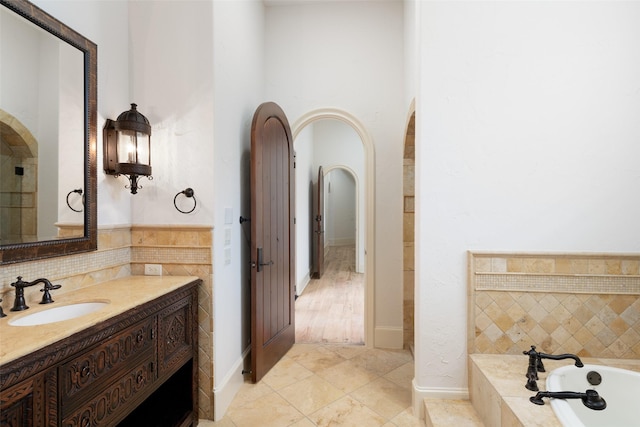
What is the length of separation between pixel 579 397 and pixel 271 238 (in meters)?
2.09

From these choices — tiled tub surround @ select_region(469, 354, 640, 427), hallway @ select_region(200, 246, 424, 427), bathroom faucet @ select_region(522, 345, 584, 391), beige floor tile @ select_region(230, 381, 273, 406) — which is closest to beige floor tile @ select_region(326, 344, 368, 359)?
hallway @ select_region(200, 246, 424, 427)

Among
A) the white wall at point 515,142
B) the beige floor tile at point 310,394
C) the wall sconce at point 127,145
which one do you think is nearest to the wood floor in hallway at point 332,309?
the beige floor tile at point 310,394

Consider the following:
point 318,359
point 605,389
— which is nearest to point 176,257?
point 318,359

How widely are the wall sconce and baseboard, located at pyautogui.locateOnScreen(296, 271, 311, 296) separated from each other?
345 centimetres

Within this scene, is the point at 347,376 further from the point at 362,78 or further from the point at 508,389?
the point at 362,78

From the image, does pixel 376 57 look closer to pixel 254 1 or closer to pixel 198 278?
pixel 254 1

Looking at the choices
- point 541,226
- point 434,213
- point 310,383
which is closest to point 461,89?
point 434,213

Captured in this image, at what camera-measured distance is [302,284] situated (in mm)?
5340

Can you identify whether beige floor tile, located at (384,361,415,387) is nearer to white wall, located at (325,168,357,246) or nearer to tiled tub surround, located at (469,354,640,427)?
tiled tub surround, located at (469,354,640,427)

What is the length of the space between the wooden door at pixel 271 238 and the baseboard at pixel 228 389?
109 mm

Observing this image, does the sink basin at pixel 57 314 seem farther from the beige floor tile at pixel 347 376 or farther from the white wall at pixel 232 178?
the beige floor tile at pixel 347 376

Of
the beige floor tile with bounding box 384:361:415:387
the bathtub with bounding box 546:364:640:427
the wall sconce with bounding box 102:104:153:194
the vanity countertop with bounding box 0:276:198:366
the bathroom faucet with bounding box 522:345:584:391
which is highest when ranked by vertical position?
the wall sconce with bounding box 102:104:153:194

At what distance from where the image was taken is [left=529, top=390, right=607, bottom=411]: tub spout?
1.46 metres

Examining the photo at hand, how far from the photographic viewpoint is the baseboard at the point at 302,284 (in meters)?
5.01
